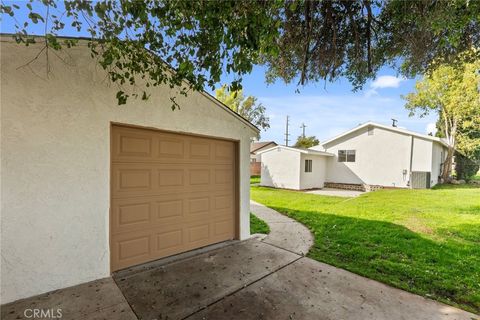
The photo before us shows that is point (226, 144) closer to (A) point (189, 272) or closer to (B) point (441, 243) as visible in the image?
(A) point (189, 272)

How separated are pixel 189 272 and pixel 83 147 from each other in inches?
101

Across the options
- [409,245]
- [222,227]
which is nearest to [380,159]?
[409,245]

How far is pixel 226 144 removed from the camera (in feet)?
17.8

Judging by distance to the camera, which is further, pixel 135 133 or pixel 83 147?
pixel 135 133

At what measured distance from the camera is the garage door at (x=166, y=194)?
3.88m

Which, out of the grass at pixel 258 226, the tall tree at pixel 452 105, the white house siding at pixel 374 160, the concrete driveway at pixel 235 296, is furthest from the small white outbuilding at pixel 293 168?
the concrete driveway at pixel 235 296

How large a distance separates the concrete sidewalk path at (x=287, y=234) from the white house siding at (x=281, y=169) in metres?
8.53

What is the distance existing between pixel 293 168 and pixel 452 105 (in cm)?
1285

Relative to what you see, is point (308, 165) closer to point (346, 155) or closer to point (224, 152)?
point (346, 155)

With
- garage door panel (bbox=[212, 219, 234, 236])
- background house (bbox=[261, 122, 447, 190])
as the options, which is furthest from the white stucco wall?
background house (bbox=[261, 122, 447, 190])

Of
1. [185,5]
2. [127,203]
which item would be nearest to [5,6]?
[185,5]

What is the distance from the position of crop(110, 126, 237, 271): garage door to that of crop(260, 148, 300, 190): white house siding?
1152 centimetres

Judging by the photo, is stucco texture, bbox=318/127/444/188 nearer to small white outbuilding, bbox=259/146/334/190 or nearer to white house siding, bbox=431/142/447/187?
white house siding, bbox=431/142/447/187

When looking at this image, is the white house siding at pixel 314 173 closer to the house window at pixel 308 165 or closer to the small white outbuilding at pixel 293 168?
the small white outbuilding at pixel 293 168
